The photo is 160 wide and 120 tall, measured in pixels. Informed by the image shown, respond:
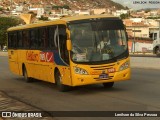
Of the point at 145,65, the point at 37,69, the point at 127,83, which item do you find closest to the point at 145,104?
the point at 127,83

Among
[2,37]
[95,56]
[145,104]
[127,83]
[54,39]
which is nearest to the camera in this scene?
[145,104]

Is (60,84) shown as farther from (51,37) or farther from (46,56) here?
(51,37)

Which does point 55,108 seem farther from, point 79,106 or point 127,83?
point 127,83

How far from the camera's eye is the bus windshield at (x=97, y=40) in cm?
1443

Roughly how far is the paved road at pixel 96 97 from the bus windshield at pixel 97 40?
1227 millimetres

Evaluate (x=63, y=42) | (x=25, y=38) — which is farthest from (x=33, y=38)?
(x=63, y=42)

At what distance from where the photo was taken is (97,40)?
47.8 ft

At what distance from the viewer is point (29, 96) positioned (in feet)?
49.6

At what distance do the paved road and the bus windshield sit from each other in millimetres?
1227

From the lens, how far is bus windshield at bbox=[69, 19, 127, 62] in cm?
1443

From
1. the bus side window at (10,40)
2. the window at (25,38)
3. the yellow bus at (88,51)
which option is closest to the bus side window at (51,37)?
the yellow bus at (88,51)

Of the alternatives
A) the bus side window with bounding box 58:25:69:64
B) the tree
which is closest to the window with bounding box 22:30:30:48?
the bus side window with bounding box 58:25:69:64

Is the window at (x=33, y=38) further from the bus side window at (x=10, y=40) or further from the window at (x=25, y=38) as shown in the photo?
the bus side window at (x=10, y=40)

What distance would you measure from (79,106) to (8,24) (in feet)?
353
